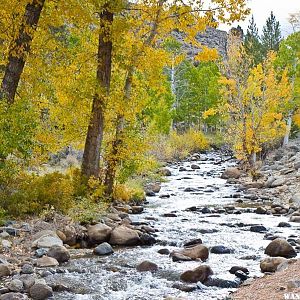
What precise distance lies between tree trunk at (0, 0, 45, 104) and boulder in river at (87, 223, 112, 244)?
3507 millimetres

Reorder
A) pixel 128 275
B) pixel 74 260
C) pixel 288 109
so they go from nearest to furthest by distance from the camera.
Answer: pixel 128 275
pixel 74 260
pixel 288 109

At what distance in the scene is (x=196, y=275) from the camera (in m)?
7.84

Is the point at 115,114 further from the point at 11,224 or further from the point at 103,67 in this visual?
the point at 11,224

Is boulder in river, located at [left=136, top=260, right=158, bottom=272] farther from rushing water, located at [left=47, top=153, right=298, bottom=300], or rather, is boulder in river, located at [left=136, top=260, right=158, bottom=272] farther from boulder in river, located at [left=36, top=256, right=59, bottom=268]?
boulder in river, located at [left=36, top=256, right=59, bottom=268]

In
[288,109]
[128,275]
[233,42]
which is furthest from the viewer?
[288,109]

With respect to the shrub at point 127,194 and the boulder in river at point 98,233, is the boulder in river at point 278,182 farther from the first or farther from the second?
the boulder in river at point 98,233

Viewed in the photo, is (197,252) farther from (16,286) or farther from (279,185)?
(279,185)

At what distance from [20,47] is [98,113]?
4.00 m

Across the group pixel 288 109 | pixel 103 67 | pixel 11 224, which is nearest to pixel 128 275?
pixel 11 224

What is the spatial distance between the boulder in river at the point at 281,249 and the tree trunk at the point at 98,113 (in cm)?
657

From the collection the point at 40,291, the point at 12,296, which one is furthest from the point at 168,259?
the point at 12,296

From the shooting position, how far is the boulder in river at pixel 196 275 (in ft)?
25.6

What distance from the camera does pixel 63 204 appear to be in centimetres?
1180

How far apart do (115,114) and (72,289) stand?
8635mm
